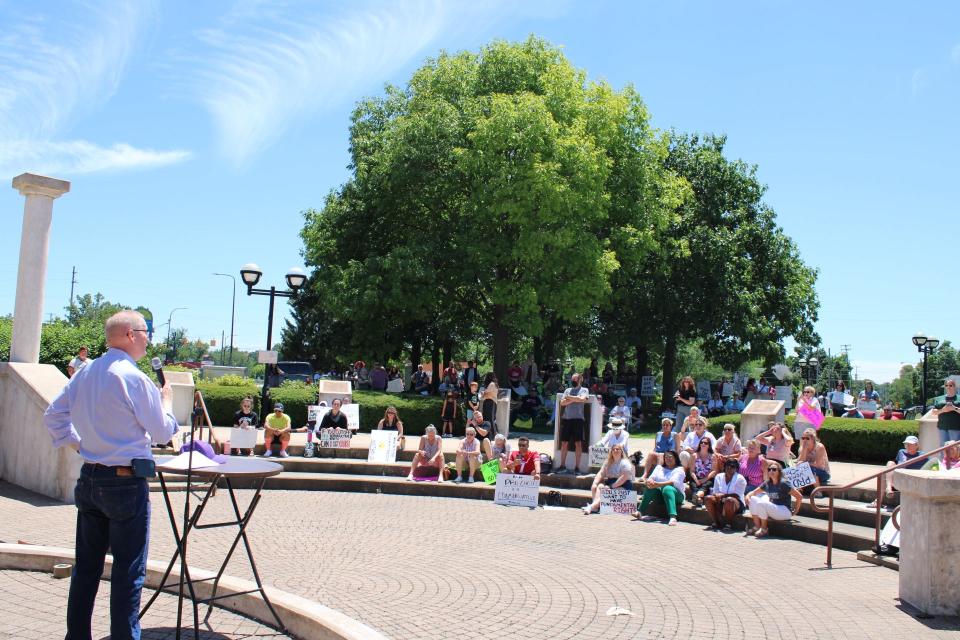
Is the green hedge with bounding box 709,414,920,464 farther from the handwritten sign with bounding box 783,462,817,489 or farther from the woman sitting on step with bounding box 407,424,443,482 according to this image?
the woman sitting on step with bounding box 407,424,443,482

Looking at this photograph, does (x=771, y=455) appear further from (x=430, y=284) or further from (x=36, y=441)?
(x=430, y=284)

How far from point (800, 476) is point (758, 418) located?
489 centimetres

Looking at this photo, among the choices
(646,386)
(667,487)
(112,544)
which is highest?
(646,386)

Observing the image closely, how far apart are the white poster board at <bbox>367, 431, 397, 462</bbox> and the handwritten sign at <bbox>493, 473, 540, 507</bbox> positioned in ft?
11.7

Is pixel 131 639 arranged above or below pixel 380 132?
below

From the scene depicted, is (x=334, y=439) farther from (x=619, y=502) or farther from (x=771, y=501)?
(x=771, y=501)

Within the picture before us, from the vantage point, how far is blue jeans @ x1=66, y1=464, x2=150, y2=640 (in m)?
4.54

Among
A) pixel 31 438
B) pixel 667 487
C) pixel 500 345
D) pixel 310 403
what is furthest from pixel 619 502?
pixel 500 345

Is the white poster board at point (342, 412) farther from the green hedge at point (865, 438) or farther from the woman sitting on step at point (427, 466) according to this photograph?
the green hedge at point (865, 438)

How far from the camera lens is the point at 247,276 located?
20141 mm

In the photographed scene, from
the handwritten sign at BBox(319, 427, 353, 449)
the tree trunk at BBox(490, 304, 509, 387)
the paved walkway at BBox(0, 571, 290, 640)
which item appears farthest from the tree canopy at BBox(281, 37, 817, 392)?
the paved walkway at BBox(0, 571, 290, 640)

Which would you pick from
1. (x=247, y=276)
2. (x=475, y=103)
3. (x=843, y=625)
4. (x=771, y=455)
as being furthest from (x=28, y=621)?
(x=475, y=103)

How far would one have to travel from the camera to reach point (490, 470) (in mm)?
15031

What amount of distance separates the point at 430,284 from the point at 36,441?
17.9m
